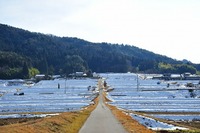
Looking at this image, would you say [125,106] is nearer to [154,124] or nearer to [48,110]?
[48,110]

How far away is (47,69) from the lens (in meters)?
164


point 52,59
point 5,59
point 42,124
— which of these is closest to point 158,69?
point 52,59

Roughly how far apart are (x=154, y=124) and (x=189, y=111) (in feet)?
51.2

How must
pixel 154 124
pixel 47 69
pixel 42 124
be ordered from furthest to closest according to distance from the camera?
pixel 47 69 < pixel 154 124 < pixel 42 124

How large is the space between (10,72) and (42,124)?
386ft

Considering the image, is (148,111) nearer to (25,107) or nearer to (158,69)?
(25,107)

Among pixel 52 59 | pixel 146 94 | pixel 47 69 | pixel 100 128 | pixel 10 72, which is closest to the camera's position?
pixel 100 128

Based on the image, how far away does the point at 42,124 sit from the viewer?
75.7ft

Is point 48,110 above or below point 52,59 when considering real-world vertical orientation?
below

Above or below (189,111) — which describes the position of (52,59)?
above

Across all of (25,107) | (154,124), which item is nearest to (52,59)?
(25,107)

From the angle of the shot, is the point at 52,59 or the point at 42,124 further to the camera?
the point at 52,59

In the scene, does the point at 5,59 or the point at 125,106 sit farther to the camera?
the point at 5,59

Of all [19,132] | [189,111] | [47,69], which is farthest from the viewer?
[47,69]
